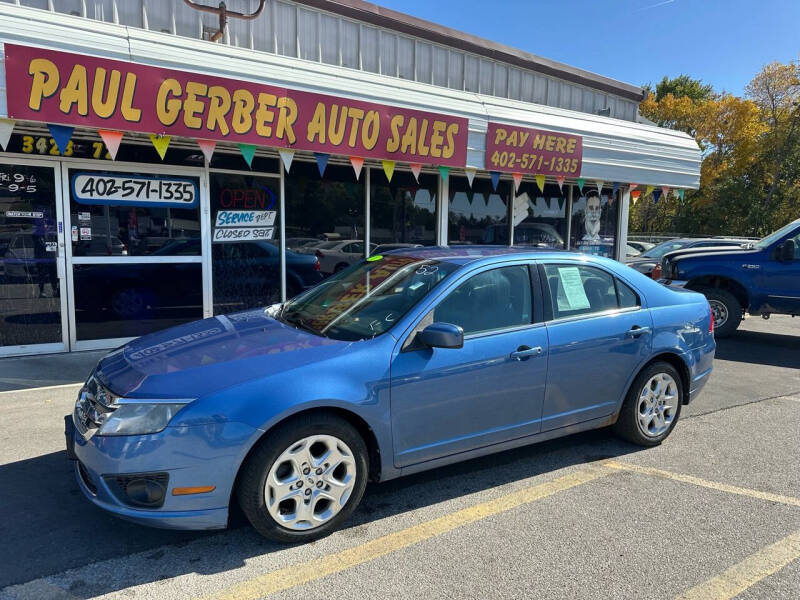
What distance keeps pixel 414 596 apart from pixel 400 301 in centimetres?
166

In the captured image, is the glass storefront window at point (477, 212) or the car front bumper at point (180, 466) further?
the glass storefront window at point (477, 212)

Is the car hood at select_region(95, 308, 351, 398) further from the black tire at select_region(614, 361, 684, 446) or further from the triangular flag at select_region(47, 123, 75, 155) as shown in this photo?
the triangular flag at select_region(47, 123, 75, 155)

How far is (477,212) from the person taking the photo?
10.2m

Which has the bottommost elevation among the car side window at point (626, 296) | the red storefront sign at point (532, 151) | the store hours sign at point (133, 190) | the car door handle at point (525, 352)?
the car door handle at point (525, 352)

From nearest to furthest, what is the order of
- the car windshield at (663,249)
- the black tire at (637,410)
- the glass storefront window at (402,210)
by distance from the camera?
1. the black tire at (637,410)
2. the glass storefront window at (402,210)
3. the car windshield at (663,249)

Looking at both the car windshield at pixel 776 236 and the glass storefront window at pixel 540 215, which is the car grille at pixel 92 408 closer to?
Result: the glass storefront window at pixel 540 215

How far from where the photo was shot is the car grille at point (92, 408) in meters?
2.89

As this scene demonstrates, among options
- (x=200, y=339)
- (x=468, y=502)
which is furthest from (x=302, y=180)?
(x=468, y=502)

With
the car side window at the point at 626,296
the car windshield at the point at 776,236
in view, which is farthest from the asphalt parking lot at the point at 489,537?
the car windshield at the point at 776,236

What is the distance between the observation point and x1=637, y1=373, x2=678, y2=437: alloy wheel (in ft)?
14.2

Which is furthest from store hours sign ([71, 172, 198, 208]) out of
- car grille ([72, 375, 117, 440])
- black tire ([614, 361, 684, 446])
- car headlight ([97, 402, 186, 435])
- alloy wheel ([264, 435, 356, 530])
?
black tire ([614, 361, 684, 446])

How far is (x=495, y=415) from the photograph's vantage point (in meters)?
3.58

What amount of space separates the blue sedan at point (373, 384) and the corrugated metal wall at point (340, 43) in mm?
5428

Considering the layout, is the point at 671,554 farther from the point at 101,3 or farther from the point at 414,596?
the point at 101,3
